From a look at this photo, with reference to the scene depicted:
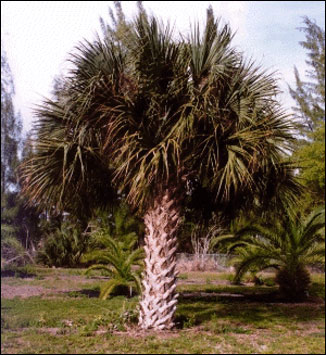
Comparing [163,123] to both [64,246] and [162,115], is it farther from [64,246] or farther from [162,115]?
[64,246]

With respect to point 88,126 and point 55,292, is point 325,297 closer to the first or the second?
point 55,292

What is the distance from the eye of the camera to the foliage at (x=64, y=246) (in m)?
8.90

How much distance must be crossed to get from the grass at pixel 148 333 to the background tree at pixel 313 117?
2587mm

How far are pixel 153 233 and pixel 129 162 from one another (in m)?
1.25

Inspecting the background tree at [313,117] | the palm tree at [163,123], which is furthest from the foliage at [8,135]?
the background tree at [313,117]

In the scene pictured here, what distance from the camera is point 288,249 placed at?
10656 millimetres

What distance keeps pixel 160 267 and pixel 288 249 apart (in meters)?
4.94

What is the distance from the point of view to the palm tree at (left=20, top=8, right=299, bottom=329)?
6.64m

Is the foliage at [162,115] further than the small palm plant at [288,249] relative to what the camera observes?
No

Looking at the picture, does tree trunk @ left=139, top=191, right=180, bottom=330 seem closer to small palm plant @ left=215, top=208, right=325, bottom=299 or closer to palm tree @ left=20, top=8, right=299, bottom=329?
palm tree @ left=20, top=8, right=299, bottom=329

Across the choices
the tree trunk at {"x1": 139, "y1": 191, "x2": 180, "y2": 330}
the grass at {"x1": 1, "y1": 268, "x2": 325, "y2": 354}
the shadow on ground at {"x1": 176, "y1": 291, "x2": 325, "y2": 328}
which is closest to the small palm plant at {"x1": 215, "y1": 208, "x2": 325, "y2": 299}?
the shadow on ground at {"x1": 176, "y1": 291, "x2": 325, "y2": 328}

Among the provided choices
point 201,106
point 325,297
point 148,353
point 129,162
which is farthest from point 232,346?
point 325,297

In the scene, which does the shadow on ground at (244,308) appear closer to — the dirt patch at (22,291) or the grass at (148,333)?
the grass at (148,333)

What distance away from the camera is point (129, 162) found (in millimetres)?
6449
